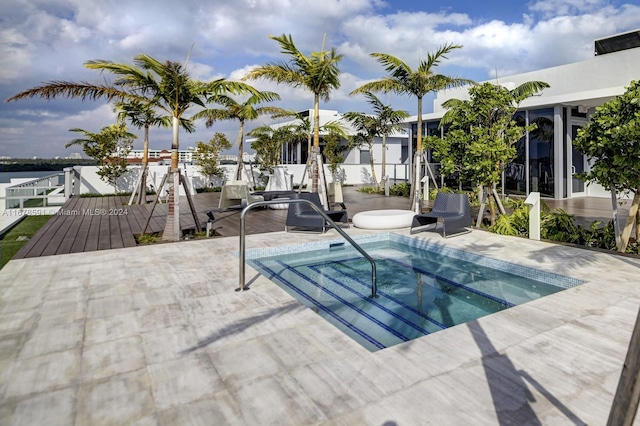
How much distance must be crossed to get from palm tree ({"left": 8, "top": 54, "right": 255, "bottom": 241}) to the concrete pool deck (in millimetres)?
3389

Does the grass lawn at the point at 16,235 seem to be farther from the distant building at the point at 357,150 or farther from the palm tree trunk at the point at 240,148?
the distant building at the point at 357,150

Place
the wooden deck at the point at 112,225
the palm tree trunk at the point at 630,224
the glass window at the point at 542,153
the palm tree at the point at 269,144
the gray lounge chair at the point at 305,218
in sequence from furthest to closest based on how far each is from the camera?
the palm tree at the point at 269,144
the glass window at the point at 542,153
the gray lounge chair at the point at 305,218
the wooden deck at the point at 112,225
the palm tree trunk at the point at 630,224

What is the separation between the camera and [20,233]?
29.2 ft

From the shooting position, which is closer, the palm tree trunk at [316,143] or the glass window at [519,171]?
the palm tree trunk at [316,143]

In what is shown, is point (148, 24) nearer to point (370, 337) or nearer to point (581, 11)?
point (370, 337)

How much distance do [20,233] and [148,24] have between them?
21.8ft

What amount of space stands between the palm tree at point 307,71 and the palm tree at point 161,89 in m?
2.34

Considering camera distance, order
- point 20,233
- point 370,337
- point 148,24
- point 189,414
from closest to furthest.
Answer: point 189,414 < point 370,337 < point 20,233 < point 148,24

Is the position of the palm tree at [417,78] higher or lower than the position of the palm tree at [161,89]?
higher

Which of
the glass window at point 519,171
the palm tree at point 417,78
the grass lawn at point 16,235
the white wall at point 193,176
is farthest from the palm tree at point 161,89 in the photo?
the glass window at point 519,171

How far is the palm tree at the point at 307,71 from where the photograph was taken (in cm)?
942

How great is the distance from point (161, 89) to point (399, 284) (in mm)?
5335

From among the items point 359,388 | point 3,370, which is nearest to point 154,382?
point 3,370

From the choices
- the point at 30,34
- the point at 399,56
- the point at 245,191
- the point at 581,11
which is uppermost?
the point at 581,11
